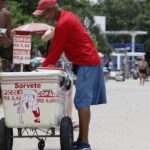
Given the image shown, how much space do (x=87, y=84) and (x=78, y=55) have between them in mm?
362

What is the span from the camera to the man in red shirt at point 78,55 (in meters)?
7.90

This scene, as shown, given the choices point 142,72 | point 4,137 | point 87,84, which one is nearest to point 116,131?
point 87,84

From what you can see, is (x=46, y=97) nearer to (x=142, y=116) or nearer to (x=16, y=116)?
(x=16, y=116)

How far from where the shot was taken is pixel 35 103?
7.58 m

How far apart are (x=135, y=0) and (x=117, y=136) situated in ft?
283

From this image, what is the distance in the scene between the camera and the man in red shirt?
7.90 metres

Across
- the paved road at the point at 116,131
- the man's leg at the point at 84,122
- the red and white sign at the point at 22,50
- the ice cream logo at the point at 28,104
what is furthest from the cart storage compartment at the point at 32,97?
the red and white sign at the point at 22,50

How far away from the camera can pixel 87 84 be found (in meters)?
8.04

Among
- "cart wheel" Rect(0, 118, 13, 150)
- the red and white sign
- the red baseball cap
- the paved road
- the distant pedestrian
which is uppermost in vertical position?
the red baseball cap

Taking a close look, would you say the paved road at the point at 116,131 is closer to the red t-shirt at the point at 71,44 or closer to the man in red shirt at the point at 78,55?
the man in red shirt at the point at 78,55

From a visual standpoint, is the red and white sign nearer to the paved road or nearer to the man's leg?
the paved road

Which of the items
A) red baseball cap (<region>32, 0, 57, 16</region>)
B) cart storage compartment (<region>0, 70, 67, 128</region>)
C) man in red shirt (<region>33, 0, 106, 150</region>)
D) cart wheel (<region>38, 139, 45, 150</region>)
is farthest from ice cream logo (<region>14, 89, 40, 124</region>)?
red baseball cap (<region>32, 0, 57, 16</region>)

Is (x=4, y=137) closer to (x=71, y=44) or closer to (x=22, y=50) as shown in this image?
(x=71, y=44)

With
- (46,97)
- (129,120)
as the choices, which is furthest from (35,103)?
(129,120)
